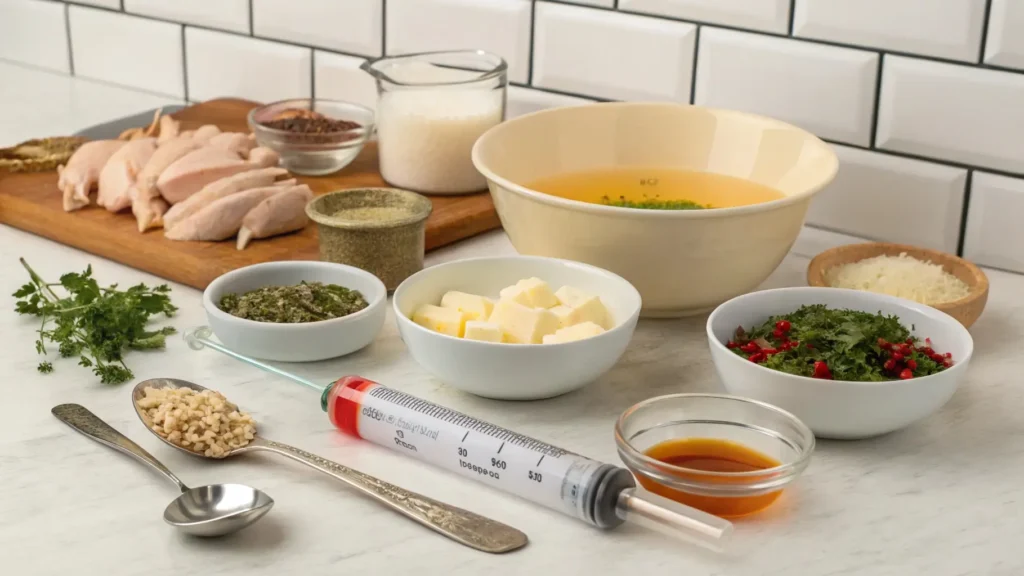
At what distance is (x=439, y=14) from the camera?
6.10ft

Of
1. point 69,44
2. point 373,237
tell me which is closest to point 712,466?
point 373,237

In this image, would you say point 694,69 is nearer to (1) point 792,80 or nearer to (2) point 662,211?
(1) point 792,80

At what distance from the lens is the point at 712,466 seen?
102cm

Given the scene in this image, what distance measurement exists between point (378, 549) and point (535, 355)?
262mm

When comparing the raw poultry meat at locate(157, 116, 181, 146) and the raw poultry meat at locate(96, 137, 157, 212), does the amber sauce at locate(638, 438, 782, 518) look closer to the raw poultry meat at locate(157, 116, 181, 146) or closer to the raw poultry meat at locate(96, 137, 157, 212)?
the raw poultry meat at locate(96, 137, 157, 212)

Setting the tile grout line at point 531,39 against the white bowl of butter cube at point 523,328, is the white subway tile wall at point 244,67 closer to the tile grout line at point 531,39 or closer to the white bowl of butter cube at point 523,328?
the tile grout line at point 531,39

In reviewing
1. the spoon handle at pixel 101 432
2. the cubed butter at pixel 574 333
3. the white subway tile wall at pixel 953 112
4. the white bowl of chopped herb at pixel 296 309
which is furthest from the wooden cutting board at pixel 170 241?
the white subway tile wall at pixel 953 112

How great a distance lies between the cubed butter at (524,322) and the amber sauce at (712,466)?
18 centimetres

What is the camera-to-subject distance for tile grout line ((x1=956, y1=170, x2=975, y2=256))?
146 centimetres

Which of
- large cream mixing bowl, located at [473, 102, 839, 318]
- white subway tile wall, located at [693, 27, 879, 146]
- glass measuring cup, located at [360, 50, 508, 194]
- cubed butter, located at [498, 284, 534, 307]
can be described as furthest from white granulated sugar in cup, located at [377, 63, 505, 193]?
cubed butter, located at [498, 284, 534, 307]

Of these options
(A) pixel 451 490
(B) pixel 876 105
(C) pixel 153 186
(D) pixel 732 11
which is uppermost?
(D) pixel 732 11

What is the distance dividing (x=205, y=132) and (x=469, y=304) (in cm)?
78

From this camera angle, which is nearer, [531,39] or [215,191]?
[215,191]

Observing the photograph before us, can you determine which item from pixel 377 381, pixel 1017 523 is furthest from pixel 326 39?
pixel 1017 523
